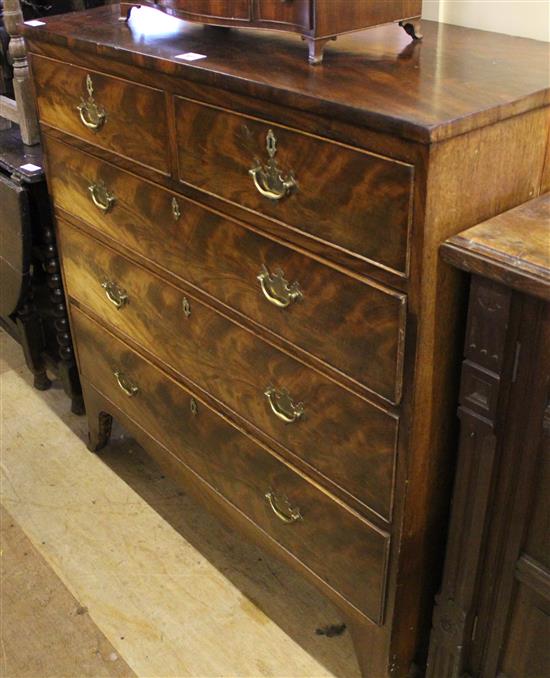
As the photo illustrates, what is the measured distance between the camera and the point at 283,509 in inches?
57.8

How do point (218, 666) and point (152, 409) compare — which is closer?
point (218, 666)

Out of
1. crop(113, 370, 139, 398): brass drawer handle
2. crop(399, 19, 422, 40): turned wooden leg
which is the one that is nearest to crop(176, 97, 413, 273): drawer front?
crop(399, 19, 422, 40): turned wooden leg

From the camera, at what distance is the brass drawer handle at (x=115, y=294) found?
1687 millimetres

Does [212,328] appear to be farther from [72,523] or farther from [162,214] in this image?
[72,523]

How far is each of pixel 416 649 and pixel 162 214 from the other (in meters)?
0.93

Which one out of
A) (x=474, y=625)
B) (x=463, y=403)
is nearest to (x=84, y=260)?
(x=463, y=403)

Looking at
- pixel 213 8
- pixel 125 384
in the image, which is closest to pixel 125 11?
pixel 213 8

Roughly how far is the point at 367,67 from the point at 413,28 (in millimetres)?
200

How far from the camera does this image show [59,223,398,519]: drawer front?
1212mm

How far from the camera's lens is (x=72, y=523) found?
1.99 meters

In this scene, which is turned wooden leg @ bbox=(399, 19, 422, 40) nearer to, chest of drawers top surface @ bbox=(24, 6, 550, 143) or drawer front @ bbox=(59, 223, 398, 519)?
chest of drawers top surface @ bbox=(24, 6, 550, 143)

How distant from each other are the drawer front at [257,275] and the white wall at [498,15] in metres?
0.60

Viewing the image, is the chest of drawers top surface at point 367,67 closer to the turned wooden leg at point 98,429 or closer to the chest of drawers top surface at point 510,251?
the chest of drawers top surface at point 510,251

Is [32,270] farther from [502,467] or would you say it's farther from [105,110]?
[502,467]
